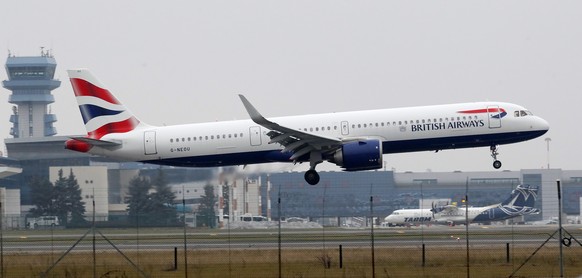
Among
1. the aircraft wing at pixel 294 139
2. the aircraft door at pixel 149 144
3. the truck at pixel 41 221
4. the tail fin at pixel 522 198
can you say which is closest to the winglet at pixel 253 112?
the aircraft wing at pixel 294 139

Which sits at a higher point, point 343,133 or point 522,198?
point 343,133

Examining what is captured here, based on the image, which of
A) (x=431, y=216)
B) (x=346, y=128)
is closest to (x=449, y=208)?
(x=431, y=216)

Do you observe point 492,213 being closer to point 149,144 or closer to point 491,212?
point 491,212

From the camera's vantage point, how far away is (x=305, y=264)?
39875 millimetres

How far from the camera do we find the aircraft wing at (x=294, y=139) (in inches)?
1937

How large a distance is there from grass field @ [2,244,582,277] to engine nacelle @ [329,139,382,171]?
7.40 metres

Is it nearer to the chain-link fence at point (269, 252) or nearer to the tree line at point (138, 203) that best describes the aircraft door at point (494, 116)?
the chain-link fence at point (269, 252)

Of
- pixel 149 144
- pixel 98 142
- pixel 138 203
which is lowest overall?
pixel 138 203

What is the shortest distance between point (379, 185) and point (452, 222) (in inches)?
987

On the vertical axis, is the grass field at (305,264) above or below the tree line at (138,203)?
below

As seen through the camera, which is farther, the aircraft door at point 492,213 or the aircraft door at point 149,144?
the aircraft door at point 492,213

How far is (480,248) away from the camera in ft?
148

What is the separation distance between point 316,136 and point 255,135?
3.54 metres

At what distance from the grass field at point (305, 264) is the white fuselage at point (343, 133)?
346 inches
